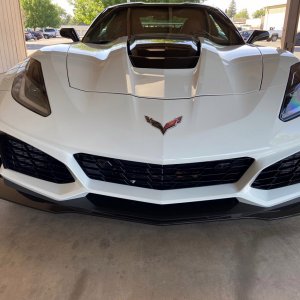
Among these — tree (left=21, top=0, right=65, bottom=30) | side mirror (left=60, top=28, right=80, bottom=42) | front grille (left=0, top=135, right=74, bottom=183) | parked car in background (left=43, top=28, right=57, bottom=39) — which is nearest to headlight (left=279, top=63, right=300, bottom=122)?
front grille (left=0, top=135, right=74, bottom=183)

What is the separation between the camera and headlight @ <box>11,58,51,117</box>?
1.36 metres

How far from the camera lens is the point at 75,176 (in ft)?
4.13

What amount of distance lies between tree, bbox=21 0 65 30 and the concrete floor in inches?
1506

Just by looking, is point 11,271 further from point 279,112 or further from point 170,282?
point 279,112

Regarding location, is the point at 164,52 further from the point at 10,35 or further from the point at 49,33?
the point at 49,33

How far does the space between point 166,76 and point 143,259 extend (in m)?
0.85

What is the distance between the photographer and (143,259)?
1.44 meters

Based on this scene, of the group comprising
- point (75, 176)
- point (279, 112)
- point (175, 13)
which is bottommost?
point (75, 176)

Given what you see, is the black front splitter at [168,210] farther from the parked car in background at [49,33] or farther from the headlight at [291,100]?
the parked car in background at [49,33]

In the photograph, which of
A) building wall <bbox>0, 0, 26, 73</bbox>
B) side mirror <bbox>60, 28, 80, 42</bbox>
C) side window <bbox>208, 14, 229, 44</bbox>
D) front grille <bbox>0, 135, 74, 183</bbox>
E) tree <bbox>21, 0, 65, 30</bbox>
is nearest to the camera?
front grille <bbox>0, 135, 74, 183</bbox>

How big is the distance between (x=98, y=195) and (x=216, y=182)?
0.48 m

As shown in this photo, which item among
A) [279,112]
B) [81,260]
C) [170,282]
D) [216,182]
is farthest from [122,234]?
[279,112]

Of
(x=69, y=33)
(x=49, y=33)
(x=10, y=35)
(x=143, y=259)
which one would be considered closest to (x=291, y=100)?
(x=143, y=259)

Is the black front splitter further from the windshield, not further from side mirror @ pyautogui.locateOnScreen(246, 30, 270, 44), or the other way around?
side mirror @ pyautogui.locateOnScreen(246, 30, 270, 44)
